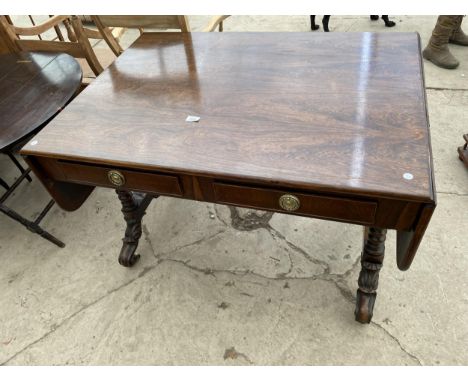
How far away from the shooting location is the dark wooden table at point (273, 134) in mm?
902

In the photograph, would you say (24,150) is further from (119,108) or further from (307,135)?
(307,135)

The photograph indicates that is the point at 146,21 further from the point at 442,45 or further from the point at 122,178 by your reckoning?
the point at 442,45

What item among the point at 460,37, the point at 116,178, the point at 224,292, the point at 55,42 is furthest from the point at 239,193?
the point at 460,37

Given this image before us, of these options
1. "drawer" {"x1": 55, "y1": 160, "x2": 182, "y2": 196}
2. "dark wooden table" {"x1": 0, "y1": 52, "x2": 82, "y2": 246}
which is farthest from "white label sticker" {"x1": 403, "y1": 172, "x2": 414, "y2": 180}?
Answer: "dark wooden table" {"x1": 0, "y1": 52, "x2": 82, "y2": 246}

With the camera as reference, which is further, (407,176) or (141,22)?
(141,22)

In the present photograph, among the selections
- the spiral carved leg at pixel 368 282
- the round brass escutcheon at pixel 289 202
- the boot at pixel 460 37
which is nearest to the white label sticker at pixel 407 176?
the round brass escutcheon at pixel 289 202

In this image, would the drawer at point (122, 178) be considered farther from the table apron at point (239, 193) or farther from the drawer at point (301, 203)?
the drawer at point (301, 203)

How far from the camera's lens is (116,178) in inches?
43.1

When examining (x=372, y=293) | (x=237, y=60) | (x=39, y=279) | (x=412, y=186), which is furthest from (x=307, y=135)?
(x=39, y=279)

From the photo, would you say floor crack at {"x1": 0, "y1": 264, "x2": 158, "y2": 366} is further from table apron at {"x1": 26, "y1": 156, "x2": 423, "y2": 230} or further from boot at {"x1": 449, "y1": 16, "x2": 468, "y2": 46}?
boot at {"x1": 449, "y1": 16, "x2": 468, "y2": 46}

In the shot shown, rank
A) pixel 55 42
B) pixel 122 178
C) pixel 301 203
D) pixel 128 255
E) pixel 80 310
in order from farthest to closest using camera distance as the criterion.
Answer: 1. pixel 55 42
2. pixel 128 255
3. pixel 80 310
4. pixel 122 178
5. pixel 301 203

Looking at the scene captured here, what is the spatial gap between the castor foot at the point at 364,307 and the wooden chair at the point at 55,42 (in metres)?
1.70

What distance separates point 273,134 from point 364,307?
82cm

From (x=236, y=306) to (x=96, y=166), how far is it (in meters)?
0.85
